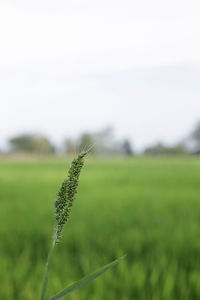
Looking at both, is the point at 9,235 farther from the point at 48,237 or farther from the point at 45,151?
the point at 45,151

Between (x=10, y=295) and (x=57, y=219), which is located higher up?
(x=57, y=219)

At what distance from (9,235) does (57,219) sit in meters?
5.74

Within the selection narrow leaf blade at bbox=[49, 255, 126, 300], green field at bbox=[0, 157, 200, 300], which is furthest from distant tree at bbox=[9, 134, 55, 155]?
narrow leaf blade at bbox=[49, 255, 126, 300]

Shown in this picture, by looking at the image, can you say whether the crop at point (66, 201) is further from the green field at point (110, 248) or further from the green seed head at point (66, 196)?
the green field at point (110, 248)

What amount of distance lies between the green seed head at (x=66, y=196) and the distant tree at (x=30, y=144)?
7250cm

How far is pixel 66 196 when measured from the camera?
33 centimetres

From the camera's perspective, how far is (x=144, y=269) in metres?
3.97

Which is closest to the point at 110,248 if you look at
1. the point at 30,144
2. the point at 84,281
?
the point at 84,281

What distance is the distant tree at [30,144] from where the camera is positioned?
72.9 meters

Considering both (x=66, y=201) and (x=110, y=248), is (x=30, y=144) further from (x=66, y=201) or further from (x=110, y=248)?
Answer: (x=66, y=201)

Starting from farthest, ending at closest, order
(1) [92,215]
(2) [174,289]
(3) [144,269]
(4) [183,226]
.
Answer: (1) [92,215], (4) [183,226], (3) [144,269], (2) [174,289]

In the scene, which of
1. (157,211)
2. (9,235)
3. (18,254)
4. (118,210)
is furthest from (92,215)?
(18,254)

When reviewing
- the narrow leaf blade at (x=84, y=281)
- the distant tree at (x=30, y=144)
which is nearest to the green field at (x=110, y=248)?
the narrow leaf blade at (x=84, y=281)

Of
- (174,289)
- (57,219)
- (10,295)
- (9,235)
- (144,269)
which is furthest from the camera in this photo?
(9,235)
